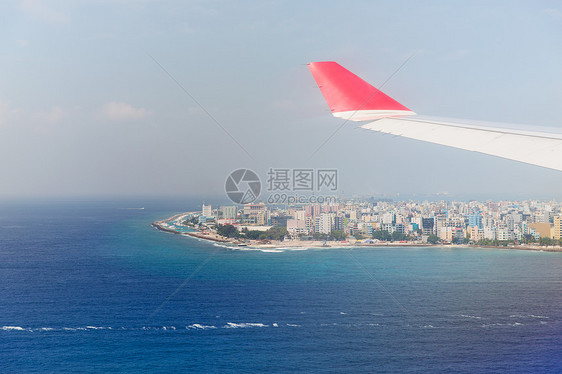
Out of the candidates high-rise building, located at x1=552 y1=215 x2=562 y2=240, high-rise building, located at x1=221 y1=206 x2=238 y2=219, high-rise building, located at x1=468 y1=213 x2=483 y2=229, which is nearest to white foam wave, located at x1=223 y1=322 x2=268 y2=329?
high-rise building, located at x1=221 y1=206 x2=238 y2=219

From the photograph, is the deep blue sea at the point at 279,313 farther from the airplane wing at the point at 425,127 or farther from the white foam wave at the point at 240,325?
the airplane wing at the point at 425,127

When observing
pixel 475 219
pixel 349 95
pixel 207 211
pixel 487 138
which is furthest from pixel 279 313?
pixel 207 211

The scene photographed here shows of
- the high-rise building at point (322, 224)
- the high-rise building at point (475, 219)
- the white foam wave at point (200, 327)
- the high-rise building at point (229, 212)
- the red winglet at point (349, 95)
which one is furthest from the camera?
the high-rise building at point (475, 219)

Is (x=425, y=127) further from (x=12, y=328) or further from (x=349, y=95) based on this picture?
(x=12, y=328)

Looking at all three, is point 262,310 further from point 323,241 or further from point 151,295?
point 323,241

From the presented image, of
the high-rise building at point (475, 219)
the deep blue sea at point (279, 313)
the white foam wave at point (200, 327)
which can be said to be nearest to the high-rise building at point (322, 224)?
the deep blue sea at point (279, 313)

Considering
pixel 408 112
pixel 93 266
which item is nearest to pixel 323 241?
pixel 93 266
